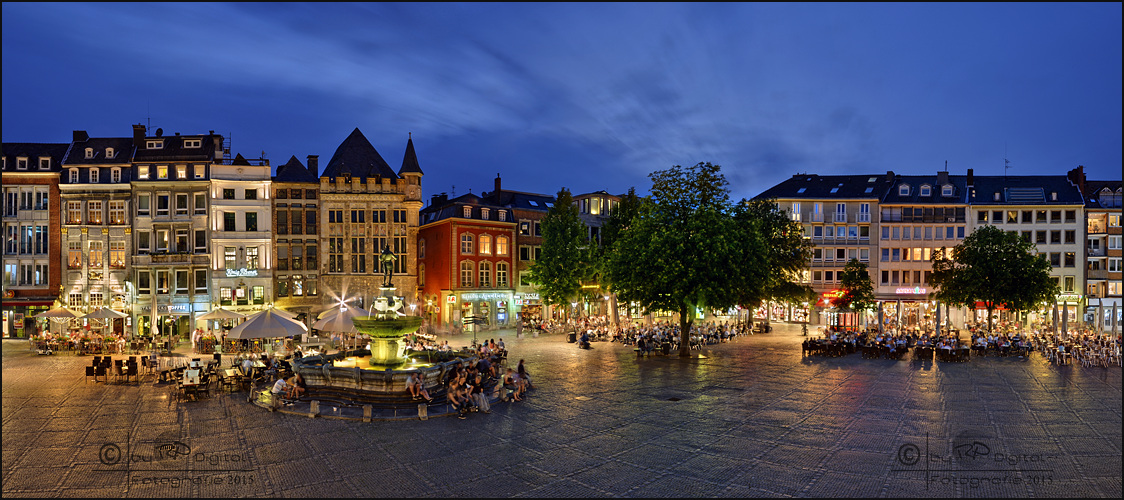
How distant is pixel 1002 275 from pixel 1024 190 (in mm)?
26826

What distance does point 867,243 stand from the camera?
192ft

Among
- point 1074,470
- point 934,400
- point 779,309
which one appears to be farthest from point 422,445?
point 779,309

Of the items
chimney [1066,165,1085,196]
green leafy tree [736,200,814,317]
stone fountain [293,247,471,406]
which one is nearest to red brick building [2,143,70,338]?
stone fountain [293,247,471,406]

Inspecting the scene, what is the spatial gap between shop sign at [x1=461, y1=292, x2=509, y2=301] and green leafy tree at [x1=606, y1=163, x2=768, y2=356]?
20.3 meters

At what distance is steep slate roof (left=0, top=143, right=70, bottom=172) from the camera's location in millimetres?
41781

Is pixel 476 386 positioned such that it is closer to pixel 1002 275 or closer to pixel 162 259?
pixel 162 259

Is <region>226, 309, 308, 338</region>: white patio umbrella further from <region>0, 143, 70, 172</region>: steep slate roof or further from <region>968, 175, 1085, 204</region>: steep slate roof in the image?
<region>968, 175, 1085, 204</region>: steep slate roof

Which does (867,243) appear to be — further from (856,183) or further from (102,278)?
(102,278)

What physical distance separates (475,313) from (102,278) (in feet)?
86.0

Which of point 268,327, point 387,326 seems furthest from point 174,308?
point 387,326

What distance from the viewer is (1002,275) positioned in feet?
125

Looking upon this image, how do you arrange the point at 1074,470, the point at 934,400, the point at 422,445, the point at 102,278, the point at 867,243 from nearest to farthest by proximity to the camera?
the point at 1074,470, the point at 422,445, the point at 934,400, the point at 102,278, the point at 867,243

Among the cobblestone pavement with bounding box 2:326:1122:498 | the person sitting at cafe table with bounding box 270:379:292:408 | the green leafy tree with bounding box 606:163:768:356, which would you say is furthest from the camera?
the green leafy tree with bounding box 606:163:768:356

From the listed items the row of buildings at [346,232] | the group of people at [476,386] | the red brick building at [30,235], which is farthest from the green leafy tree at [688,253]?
the red brick building at [30,235]
